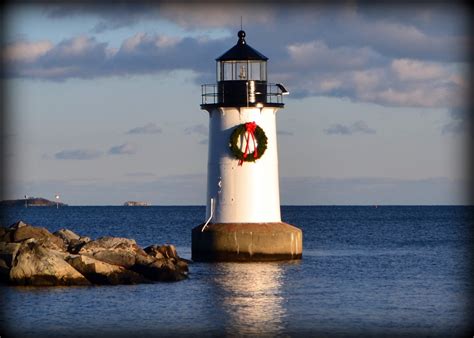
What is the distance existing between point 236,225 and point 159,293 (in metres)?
7.58

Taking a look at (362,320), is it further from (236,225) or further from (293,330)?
(236,225)

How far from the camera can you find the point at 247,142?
132 feet

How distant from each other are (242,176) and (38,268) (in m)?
9.38

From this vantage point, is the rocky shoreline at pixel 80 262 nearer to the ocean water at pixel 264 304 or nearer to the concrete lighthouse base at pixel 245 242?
the ocean water at pixel 264 304

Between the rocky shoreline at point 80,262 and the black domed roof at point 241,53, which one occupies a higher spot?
the black domed roof at point 241,53

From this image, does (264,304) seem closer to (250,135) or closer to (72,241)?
(250,135)

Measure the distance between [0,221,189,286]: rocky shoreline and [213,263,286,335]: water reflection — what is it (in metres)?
1.68

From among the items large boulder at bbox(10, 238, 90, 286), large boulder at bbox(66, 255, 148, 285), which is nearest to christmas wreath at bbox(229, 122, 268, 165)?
large boulder at bbox(66, 255, 148, 285)

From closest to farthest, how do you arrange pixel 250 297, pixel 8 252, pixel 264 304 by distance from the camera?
pixel 264 304 → pixel 250 297 → pixel 8 252

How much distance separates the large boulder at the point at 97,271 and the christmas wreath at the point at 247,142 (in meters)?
7.41

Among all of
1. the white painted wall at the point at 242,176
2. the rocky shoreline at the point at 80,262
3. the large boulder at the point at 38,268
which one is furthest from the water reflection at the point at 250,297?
the large boulder at the point at 38,268

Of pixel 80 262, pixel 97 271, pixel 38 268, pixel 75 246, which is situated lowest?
pixel 97 271

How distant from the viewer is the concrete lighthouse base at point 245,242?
40.0 metres

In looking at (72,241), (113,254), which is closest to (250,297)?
(113,254)
